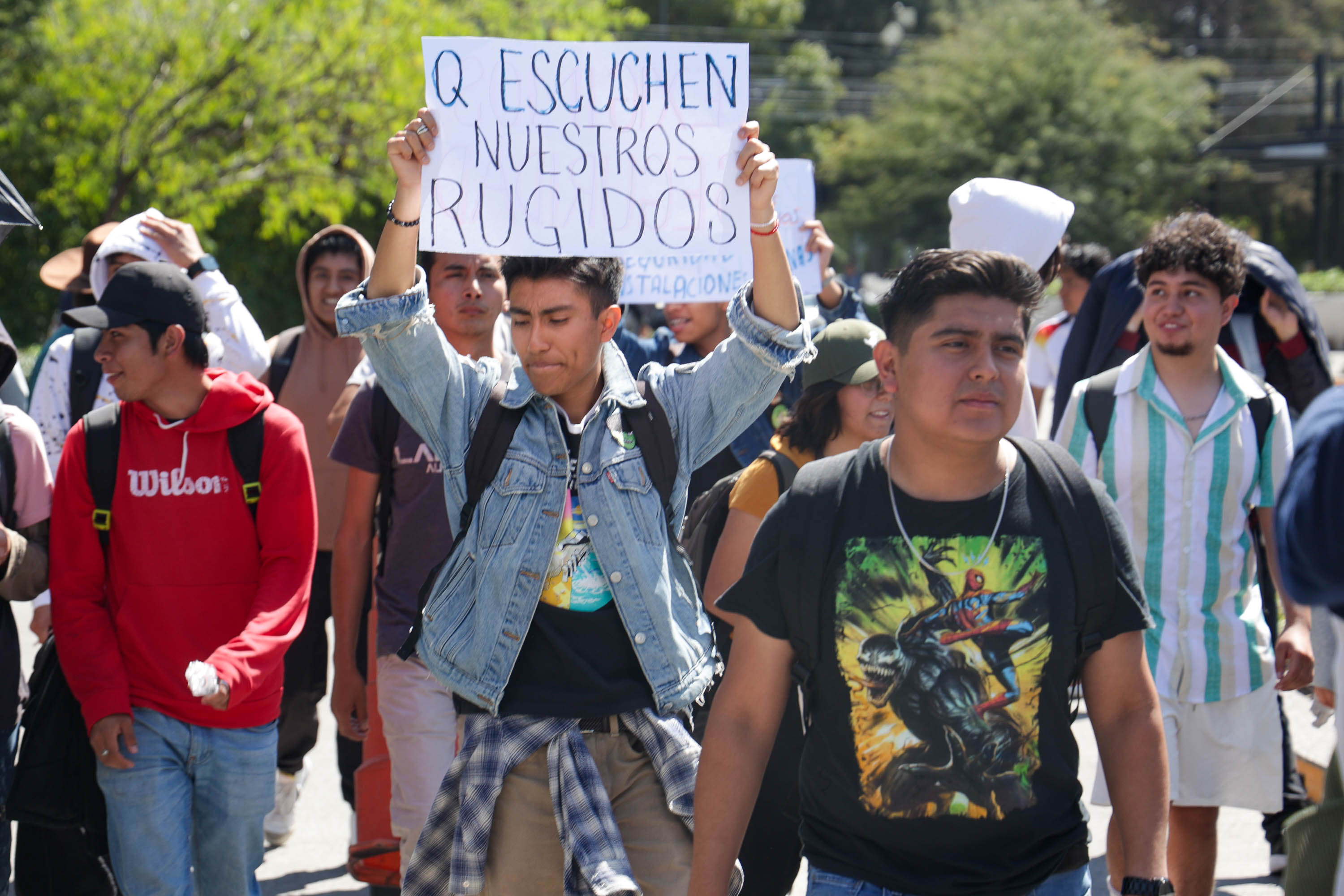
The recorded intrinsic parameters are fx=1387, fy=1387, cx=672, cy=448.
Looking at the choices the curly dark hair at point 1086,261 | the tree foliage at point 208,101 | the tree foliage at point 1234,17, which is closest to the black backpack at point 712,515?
the curly dark hair at point 1086,261

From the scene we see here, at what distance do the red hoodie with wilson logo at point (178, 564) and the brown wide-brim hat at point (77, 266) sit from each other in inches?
81.0

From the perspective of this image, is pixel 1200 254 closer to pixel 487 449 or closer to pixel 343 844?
pixel 487 449

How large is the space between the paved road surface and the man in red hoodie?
135 centimetres

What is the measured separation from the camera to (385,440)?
4234 mm

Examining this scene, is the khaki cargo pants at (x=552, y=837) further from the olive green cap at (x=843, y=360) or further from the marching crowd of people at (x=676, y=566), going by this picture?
the olive green cap at (x=843, y=360)

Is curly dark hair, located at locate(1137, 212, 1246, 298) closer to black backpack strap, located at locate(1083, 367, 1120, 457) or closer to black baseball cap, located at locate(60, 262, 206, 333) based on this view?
black backpack strap, located at locate(1083, 367, 1120, 457)

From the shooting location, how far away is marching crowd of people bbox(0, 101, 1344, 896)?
2539 mm

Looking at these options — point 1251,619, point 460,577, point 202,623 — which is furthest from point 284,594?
point 1251,619

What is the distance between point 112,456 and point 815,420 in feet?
6.38

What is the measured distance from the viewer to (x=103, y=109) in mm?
16469

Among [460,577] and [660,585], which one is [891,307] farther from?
[460,577]

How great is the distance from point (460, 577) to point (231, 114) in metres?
15.5

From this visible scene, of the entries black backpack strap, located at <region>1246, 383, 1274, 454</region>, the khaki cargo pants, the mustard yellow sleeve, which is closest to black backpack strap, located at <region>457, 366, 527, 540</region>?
the khaki cargo pants

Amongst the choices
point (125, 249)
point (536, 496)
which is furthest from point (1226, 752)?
point (125, 249)
